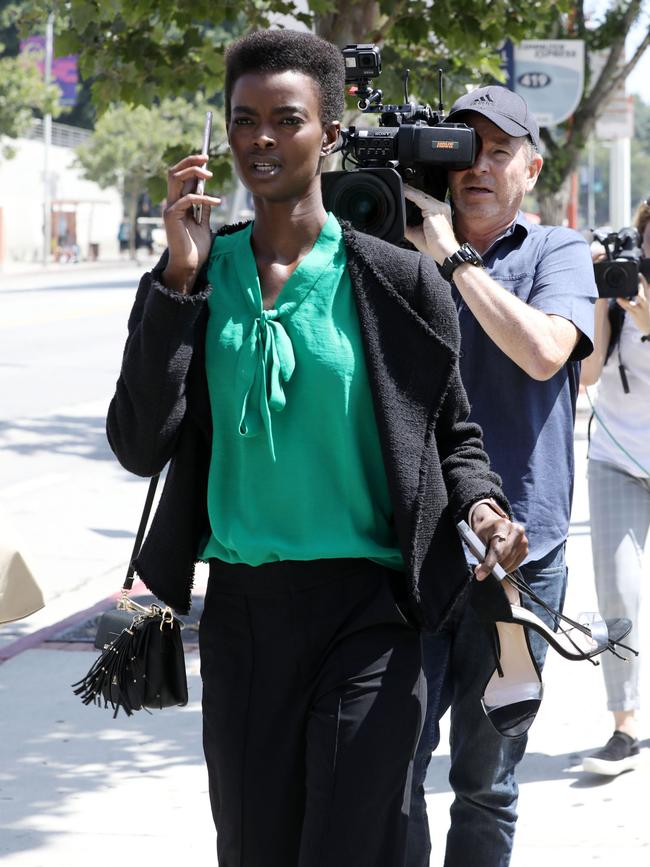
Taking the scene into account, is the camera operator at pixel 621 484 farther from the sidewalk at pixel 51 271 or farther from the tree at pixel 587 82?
the sidewalk at pixel 51 271

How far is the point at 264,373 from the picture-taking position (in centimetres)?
254

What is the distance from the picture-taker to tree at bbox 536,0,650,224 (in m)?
14.7

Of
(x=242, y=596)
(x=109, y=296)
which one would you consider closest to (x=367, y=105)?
(x=242, y=596)

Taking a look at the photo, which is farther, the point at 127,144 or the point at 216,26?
the point at 127,144

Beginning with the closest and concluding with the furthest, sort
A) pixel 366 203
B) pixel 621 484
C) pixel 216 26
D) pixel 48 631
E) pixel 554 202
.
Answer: pixel 366 203 → pixel 621 484 → pixel 48 631 → pixel 216 26 → pixel 554 202

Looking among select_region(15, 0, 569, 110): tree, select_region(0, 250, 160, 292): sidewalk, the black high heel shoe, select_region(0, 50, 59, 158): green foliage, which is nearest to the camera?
the black high heel shoe

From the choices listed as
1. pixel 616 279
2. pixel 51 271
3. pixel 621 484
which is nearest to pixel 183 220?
pixel 616 279

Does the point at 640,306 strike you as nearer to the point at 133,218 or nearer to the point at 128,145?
the point at 128,145

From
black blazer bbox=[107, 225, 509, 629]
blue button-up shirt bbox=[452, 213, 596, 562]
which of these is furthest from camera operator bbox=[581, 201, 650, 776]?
black blazer bbox=[107, 225, 509, 629]

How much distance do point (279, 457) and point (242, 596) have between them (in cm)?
25

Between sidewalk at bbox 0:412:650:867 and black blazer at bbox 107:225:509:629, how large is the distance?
5.93 feet

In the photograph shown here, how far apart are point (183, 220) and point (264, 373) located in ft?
0.97

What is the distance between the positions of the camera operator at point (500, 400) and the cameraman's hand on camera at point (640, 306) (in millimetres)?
1365

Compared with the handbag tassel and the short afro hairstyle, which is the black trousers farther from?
the short afro hairstyle
